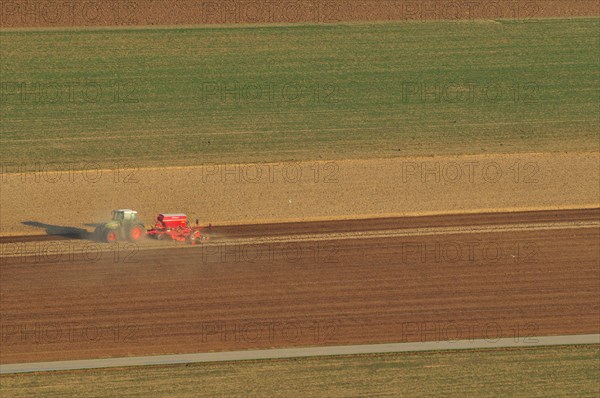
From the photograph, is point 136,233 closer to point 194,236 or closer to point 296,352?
point 194,236

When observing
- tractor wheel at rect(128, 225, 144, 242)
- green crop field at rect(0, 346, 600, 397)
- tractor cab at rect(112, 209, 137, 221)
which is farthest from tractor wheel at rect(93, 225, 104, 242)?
green crop field at rect(0, 346, 600, 397)

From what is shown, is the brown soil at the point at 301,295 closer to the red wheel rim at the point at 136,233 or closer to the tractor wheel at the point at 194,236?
the tractor wheel at the point at 194,236

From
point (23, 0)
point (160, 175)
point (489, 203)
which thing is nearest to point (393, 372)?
point (489, 203)

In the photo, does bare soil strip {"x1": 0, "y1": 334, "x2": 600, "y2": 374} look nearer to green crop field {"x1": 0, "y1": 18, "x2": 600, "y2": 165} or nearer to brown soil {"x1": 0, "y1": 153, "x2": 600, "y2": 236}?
brown soil {"x1": 0, "y1": 153, "x2": 600, "y2": 236}

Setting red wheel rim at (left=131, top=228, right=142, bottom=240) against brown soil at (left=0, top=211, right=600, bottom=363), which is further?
red wheel rim at (left=131, top=228, right=142, bottom=240)

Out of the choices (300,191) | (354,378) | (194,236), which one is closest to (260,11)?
(300,191)

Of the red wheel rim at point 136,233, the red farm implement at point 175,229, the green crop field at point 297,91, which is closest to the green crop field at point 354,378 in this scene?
the red wheel rim at point 136,233
